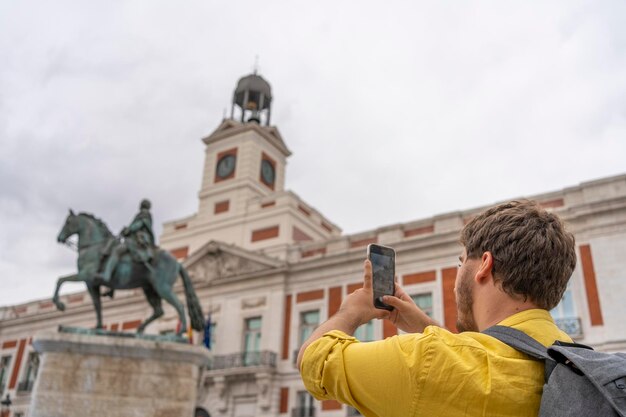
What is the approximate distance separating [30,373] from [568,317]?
2534 centimetres

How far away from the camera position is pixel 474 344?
1.29 m

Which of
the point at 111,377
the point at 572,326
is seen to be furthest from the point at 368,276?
the point at 572,326

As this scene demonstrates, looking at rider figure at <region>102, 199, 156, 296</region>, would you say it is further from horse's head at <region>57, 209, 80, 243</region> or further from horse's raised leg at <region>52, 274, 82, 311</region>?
horse's head at <region>57, 209, 80, 243</region>

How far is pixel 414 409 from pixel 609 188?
68.4ft

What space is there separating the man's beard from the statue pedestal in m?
7.51

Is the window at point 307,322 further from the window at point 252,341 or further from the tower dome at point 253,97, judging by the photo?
the tower dome at point 253,97

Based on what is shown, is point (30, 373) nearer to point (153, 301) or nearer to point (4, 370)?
point (4, 370)

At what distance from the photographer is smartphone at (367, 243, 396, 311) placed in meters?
1.78

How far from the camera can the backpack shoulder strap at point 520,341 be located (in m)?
1.28

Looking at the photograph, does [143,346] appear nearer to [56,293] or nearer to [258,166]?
[56,293]

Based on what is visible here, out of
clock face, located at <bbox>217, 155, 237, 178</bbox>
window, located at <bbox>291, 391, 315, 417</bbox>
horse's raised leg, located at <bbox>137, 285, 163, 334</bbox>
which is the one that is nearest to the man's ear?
horse's raised leg, located at <bbox>137, 285, 163, 334</bbox>

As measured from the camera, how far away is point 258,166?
3200cm

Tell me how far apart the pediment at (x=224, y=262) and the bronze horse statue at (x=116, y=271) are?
47.8 feet

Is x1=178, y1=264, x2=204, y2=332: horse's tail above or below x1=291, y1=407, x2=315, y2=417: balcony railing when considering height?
above
